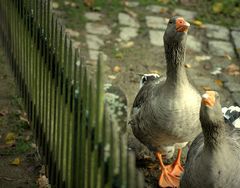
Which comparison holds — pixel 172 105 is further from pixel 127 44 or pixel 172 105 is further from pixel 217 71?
pixel 127 44

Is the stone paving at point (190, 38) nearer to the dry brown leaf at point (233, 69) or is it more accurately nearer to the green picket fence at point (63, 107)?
the dry brown leaf at point (233, 69)

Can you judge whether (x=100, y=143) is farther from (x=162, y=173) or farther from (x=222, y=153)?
(x=162, y=173)

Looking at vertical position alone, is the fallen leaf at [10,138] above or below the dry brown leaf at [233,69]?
below

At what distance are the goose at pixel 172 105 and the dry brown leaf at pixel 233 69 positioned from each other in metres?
2.57

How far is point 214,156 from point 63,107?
1.31m

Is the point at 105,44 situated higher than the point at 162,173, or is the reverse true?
the point at 105,44

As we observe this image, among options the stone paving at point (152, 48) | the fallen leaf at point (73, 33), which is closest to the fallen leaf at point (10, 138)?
the stone paving at point (152, 48)

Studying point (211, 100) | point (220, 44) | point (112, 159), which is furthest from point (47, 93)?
point (220, 44)

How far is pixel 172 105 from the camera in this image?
5.74 meters

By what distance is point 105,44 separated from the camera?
8992 mm

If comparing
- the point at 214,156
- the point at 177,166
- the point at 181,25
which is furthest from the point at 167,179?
the point at 181,25

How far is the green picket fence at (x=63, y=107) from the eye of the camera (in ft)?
12.5

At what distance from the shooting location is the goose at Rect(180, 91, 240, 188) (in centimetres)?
468

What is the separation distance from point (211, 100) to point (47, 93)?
1.79 metres
